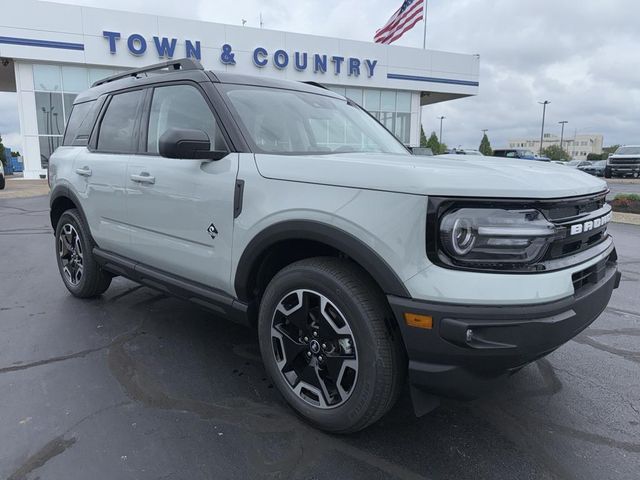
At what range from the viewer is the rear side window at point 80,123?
14.3 ft

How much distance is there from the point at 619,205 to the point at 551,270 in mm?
12790

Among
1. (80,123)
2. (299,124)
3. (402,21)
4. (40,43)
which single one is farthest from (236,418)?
(402,21)

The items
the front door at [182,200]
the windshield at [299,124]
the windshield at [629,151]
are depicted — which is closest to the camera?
the front door at [182,200]

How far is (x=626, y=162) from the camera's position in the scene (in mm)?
29609

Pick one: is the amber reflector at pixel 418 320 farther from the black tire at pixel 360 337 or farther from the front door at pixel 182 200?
the front door at pixel 182 200

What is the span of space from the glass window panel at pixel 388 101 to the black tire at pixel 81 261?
88.2 ft

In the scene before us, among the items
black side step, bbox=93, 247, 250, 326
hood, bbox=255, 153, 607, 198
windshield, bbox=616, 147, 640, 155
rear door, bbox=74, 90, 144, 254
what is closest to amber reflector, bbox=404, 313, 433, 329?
hood, bbox=255, 153, 607, 198

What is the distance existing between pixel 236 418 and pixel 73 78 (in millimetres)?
24803

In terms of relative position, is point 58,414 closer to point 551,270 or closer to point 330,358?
point 330,358

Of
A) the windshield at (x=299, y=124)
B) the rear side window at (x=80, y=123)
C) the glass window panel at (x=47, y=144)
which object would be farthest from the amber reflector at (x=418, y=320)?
the glass window panel at (x=47, y=144)

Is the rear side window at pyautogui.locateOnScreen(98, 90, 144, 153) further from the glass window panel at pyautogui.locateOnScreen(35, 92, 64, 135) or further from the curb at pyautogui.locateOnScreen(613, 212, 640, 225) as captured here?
the glass window panel at pyautogui.locateOnScreen(35, 92, 64, 135)

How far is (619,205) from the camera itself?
12656 millimetres

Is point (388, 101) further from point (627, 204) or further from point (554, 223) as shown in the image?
point (554, 223)

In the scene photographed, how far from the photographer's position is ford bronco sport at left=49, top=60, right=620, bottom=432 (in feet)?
6.40
